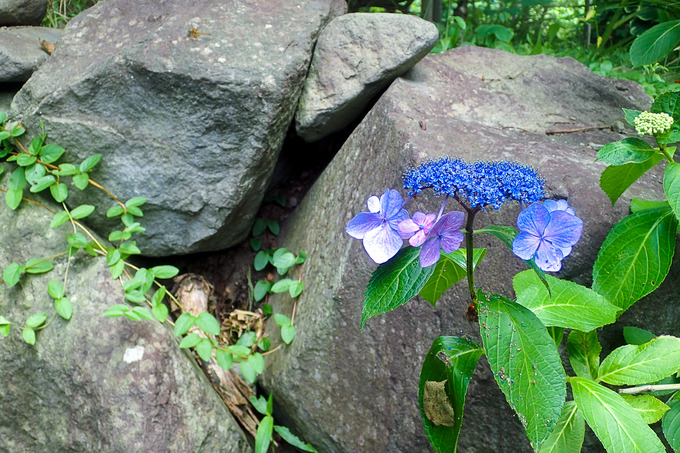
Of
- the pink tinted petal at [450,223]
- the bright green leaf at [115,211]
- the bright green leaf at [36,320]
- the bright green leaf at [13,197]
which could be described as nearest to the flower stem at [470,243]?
the pink tinted petal at [450,223]

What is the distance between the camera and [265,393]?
2209 millimetres

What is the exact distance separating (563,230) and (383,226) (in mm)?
335

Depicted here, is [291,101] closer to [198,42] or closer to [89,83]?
[198,42]

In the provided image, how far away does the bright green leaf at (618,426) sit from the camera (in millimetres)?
1225

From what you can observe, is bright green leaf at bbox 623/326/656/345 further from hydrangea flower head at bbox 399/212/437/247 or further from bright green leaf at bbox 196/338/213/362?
bright green leaf at bbox 196/338/213/362

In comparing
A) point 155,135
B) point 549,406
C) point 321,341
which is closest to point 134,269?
point 155,135

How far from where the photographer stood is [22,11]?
2678 millimetres

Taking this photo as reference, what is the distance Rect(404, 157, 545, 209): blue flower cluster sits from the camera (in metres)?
1.01

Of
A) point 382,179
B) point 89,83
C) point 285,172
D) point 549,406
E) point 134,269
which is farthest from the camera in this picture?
point 285,172

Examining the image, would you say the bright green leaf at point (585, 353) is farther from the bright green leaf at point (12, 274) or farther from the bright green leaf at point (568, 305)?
the bright green leaf at point (12, 274)

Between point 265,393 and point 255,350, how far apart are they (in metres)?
0.18

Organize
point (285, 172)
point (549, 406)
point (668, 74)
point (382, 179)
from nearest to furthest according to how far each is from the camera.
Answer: point (549, 406) → point (382, 179) → point (285, 172) → point (668, 74)

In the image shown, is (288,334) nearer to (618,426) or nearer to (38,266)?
(38,266)

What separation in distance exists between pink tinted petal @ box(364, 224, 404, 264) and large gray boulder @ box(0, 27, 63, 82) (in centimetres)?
209
